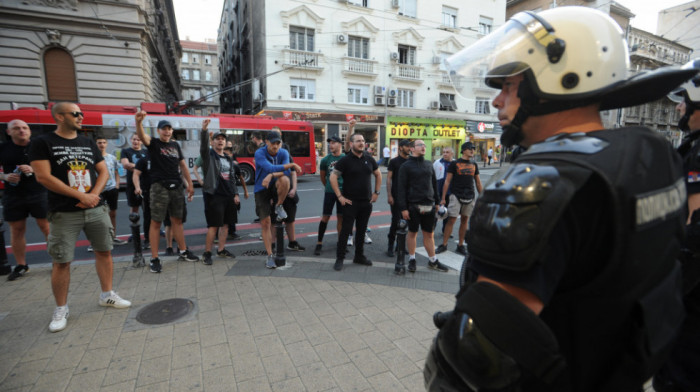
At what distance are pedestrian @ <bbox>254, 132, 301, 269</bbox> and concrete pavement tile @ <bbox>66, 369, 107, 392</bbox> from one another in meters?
2.53

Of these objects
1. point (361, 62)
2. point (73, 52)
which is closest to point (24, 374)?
point (73, 52)

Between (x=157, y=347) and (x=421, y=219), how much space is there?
11.6 ft

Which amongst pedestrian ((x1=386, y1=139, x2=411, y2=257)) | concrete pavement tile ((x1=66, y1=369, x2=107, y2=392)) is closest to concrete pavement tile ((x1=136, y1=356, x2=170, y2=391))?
concrete pavement tile ((x1=66, y1=369, x2=107, y2=392))

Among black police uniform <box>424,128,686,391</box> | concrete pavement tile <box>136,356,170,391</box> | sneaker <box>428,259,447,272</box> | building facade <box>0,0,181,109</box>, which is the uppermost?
building facade <box>0,0,181,109</box>

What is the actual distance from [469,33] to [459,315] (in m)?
31.5

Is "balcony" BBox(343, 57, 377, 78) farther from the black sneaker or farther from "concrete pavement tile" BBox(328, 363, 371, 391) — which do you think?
"concrete pavement tile" BBox(328, 363, 371, 391)

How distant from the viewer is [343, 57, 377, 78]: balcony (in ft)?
74.7

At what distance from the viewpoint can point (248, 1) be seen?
83.9 feet

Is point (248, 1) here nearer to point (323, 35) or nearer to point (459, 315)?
point (323, 35)

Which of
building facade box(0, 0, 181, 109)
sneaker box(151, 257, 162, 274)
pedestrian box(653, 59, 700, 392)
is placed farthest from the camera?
building facade box(0, 0, 181, 109)

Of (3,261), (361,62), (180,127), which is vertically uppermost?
(361,62)

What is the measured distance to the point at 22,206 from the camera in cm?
449

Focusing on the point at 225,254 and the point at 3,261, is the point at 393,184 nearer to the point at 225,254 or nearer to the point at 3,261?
the point at 225,254

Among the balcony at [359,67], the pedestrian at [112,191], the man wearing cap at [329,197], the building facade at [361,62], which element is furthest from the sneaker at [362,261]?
the balcony at [359,67]
